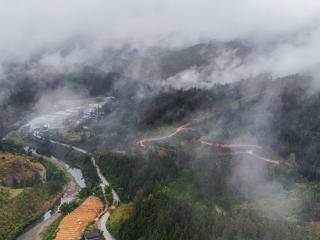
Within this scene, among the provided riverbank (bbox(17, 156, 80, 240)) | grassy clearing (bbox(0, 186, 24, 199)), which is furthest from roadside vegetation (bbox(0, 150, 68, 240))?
riverbank (bbox(17, 156, 80, 240))

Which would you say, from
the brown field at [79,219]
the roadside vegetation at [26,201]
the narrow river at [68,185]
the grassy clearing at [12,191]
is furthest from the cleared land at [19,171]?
the brown field at [79,219]

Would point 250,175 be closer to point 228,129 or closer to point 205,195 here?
point 205,195

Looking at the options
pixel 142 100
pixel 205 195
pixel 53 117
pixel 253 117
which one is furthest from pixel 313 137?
pixel 53 117

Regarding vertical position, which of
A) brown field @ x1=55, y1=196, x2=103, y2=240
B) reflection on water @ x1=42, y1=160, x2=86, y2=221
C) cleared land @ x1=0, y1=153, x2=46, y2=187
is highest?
cleared land @ x1=0, y1=153, x2=46, y2=187

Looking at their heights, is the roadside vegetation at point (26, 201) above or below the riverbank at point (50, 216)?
above

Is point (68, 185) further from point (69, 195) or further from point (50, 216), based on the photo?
→ point (50, 216)

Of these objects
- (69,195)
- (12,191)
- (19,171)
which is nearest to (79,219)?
(12,191)

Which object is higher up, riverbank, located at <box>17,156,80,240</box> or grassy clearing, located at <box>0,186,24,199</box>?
grassy clearing, located at <box>0,186,24,199</box>

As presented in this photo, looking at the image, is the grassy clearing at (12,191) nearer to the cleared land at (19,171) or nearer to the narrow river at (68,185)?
the cleared land at (19,171)

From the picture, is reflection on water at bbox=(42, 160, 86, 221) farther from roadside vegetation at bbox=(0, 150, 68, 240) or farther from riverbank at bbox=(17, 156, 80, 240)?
roadside vegetation at bbox=(0, 150, 68, 240)
